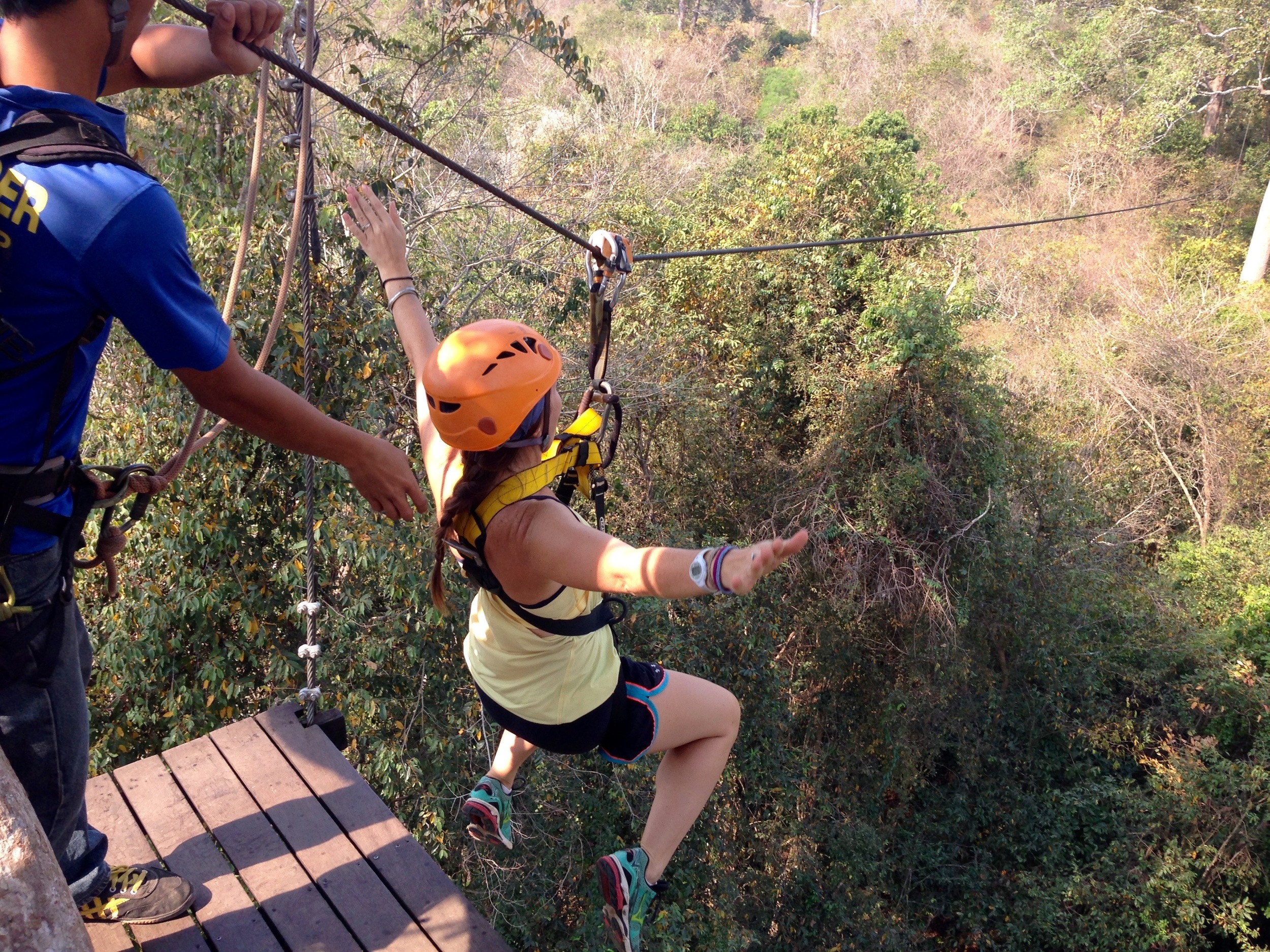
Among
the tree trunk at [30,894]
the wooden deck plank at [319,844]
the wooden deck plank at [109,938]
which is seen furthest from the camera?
the wooden deck plank at [319,844]

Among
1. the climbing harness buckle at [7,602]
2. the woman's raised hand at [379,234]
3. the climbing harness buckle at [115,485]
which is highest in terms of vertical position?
the woman's raised hand at [379,234]

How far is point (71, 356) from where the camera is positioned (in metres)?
1.34

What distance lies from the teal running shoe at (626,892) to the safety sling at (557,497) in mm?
630

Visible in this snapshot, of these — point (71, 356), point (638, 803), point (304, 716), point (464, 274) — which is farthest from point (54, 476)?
point (464, 274)

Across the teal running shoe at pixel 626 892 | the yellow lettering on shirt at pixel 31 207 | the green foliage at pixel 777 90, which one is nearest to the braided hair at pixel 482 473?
the yellow lettering on shirt at pixel 31 207

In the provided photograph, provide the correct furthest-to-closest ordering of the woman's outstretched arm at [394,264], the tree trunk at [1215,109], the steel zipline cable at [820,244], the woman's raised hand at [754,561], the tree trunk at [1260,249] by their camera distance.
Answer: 1. the tree trunk at [1215,109]
2. the tree trunk at [1260,249]
3. the steel zipline cable at [820,244]
4. the woman's outstretched arm at [394,264]
5. the woman's raised hand at [754,561]

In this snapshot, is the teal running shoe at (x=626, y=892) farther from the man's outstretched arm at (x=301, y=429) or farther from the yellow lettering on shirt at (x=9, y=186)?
the yellow lettering on shirt at (x=9, y=186)

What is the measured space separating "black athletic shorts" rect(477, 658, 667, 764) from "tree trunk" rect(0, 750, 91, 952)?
41.0 inches

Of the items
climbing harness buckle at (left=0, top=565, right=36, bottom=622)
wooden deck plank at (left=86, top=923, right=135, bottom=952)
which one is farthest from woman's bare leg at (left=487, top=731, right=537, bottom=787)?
climbing harness buckle at (left=0, top=565, right=36, bottom=622)

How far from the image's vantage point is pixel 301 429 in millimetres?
1483

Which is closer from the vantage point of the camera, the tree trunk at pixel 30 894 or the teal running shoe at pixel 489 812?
the tree trunk at pixel 30 894

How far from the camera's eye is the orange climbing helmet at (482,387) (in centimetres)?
169

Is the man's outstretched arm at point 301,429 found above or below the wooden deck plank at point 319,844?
above

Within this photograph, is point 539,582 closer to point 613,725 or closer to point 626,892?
point 613,725
